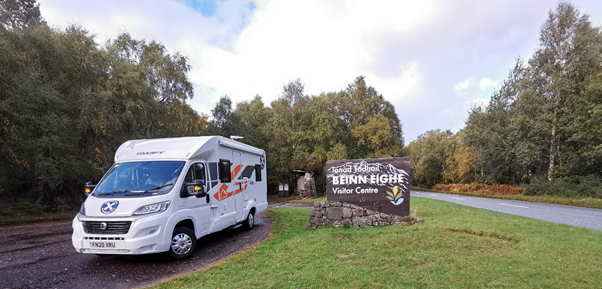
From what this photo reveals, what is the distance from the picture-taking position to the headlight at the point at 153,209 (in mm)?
5281

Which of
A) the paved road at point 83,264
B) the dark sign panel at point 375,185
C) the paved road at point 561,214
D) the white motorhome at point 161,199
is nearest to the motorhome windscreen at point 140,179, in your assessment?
the white motorhome at point 161,199

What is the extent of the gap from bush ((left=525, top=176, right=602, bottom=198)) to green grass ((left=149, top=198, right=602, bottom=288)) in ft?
49.3

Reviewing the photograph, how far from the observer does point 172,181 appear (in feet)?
19.4

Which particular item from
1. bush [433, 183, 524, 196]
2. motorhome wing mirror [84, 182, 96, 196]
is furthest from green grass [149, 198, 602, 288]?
bush [433, 183, 524, 196]

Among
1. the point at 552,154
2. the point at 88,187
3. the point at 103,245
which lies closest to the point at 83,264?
the point at 103,245

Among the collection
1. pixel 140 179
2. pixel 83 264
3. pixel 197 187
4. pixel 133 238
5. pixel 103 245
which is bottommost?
pixel 83 264

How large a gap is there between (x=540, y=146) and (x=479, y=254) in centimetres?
2635

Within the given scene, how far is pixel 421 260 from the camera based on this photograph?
4.97 m

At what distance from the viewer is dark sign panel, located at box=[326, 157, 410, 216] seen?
28.1 ft

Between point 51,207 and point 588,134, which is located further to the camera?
point 588,134

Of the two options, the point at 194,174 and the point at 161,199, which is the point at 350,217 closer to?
the point at 194,174

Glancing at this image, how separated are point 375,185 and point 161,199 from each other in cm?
592

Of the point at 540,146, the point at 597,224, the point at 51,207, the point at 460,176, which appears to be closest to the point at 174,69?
the point at 51,207

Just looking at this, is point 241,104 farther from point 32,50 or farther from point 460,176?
point 460,176
